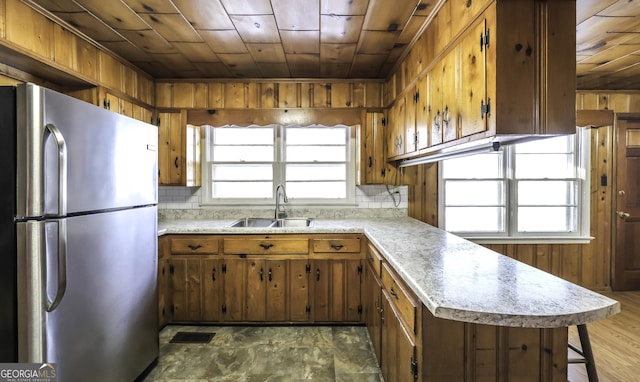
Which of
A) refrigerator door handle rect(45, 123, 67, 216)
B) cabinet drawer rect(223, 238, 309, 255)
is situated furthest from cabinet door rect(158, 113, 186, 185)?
refrigerator door handle rect(45, 123, 67, 216)

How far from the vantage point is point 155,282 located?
2203mm

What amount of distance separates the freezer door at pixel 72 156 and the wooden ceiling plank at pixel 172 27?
72 cm

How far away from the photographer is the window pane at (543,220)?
3.51 meters

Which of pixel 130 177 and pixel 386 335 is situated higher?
pixel 130 177

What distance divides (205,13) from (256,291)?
2.17 m

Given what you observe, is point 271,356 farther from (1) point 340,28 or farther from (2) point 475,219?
(2) point 475,219

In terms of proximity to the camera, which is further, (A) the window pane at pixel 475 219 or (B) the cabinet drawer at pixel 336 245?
(A) the window pane at pixel 475 219

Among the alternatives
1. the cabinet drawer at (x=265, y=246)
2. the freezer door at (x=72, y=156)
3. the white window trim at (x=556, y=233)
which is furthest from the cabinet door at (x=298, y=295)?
the white window trim at (x=556, y=233)

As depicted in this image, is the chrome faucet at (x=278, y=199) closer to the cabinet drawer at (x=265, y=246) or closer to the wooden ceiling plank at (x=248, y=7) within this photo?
the cabinet drawer at (x=265, y=246)

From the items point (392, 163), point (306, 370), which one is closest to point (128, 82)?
point (392, 163)

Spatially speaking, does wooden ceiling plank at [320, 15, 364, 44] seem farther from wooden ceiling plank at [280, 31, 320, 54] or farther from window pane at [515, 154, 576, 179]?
window pane at [515, 154, 576, 179]

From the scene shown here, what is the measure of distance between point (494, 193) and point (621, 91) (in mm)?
1766

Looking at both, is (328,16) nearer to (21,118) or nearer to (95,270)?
(21,118)

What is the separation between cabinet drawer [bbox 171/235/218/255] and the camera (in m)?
2.79
